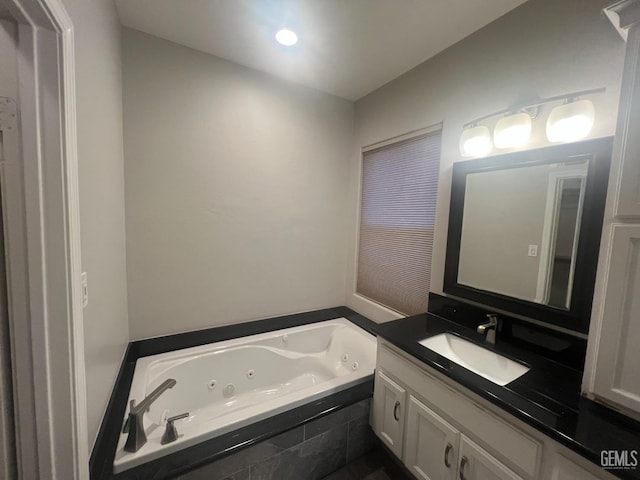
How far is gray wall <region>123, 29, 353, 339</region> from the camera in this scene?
178 cm

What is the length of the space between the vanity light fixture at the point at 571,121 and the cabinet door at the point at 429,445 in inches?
57.3

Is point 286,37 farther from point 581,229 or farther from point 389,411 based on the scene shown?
point 389,411

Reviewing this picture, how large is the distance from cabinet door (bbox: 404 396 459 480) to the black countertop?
10.5 inches

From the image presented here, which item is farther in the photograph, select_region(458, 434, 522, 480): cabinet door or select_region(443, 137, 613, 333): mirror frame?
select_region(443, 137, 613, 333): mirror frame

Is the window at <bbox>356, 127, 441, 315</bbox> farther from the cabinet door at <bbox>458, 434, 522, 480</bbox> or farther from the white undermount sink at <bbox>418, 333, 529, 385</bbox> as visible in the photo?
the cabinet door at <bbox>458, 434, 522, 480</bbox>

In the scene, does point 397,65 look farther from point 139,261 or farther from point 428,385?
point 139,261

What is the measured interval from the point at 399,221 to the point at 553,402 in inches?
57.1

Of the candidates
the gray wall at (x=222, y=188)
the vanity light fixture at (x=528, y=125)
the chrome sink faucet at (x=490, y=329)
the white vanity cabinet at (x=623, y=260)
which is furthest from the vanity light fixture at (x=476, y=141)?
the gray wall at (x=222, y=188)

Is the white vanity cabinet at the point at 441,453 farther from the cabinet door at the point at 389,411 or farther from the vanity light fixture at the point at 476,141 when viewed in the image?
the vanity light fixture at the point at 476,141

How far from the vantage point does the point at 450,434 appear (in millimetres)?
1144

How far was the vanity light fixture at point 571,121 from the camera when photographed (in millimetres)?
1116

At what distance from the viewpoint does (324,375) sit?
2236 millimetres

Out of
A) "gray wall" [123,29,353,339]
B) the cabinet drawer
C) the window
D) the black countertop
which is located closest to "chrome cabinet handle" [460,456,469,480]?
the cabinet drawer

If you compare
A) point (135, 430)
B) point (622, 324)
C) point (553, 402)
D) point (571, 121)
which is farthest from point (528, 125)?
point (135, 430)
